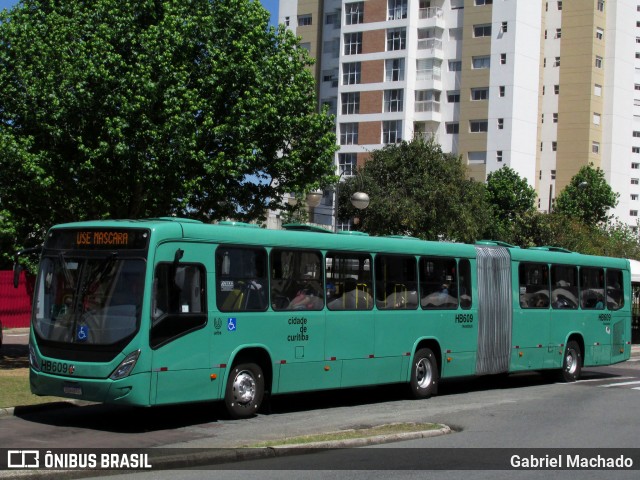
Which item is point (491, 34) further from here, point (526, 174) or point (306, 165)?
point (306, 165)

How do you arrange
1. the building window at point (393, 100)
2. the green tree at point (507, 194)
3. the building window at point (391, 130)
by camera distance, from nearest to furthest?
the green tree at point (507, 194) < the building window at point (391, 130) < the building window at point (393, 100)

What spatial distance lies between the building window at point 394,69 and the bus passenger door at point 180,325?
65029mm

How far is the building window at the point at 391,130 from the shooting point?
251 ft

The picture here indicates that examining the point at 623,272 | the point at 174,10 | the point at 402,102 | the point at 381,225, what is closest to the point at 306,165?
the point at 174,10

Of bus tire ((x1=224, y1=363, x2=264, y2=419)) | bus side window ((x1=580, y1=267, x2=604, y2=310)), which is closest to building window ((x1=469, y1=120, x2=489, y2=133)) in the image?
bus side window ((x1=580, y1=267, x2=604, y2=310))

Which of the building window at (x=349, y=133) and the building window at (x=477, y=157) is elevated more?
the building window at (x=349, y=133)

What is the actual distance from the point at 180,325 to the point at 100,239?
166 cm

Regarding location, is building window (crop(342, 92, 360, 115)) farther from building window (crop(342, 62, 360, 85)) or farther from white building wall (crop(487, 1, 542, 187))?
white building wall (crop(487, 1, 542, 187))

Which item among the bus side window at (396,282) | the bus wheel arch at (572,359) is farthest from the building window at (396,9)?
the bus side window at (396,282)

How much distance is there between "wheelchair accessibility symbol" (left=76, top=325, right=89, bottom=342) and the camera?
1280 centimetres

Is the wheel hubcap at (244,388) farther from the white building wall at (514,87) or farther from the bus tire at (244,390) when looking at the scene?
the white building wall at (514,87)

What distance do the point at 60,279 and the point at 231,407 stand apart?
316cm

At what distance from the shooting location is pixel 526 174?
248ft

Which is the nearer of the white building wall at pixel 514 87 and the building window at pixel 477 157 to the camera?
the white building wall at pixel 514 87
